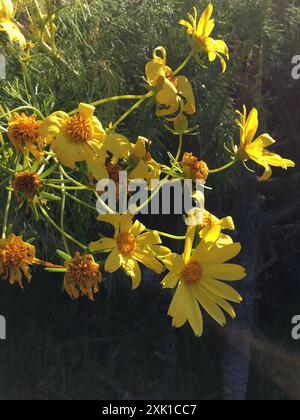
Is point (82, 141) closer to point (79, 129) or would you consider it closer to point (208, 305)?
point (79, 129)

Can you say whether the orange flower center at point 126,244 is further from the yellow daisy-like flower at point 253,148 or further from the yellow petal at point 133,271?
the yellow daisy-like flower at point 253,148

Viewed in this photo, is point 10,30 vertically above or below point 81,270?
above

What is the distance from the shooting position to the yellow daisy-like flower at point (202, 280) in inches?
16.3

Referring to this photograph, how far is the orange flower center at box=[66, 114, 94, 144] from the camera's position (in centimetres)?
39

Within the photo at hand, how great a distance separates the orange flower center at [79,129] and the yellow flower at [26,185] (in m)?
0.04

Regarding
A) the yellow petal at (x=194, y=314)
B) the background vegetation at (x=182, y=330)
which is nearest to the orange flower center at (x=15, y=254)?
the yellow petal at (x=194, y=314)

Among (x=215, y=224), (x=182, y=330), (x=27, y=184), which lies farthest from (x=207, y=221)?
(x=182, y=330)

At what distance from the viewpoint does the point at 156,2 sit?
86 cm

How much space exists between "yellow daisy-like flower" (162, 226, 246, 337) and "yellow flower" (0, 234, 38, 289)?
0.28 feet

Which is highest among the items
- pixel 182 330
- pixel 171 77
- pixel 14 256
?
pixel 171 77

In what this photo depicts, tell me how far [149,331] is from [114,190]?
90 cm

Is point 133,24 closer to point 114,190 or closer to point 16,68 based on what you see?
point 16,68

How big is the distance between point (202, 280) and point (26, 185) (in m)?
0.13

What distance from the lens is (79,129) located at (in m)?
0.39
